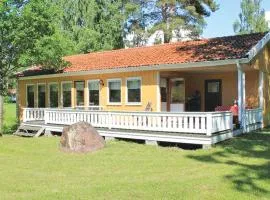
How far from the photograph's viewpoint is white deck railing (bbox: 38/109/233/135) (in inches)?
564

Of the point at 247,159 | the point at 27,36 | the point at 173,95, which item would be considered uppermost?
the point at 27,36

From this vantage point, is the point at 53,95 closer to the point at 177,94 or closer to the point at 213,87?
the point at 177,94

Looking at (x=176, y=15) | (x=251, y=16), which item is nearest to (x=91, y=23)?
(x=176, y=15)

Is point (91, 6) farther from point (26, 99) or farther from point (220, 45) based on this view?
point (220, 45)

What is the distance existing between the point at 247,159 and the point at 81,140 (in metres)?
5.73

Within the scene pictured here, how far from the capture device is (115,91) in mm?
21531

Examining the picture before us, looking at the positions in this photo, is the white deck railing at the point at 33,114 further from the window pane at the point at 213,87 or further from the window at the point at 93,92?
the window pane at the point at 213,87

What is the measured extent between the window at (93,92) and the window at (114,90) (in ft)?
3.20

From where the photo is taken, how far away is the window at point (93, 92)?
22438 mm

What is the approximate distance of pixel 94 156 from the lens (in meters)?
13.7

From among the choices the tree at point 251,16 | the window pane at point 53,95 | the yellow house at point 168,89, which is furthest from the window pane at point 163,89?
the tree at point 251,16

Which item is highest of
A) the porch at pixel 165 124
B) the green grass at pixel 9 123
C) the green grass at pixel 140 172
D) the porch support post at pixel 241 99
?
the porch support post at pixel 241 99

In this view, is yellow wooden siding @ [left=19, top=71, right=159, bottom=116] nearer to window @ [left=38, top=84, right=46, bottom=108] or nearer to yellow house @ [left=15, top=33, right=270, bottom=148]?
yellow house @ [left=15, top=33, right=270, bottom=148]

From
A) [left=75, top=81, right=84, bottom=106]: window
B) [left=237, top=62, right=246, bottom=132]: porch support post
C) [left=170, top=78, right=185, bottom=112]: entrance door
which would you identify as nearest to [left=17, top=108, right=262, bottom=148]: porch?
[left=237, top=62, right=246, bottom=132]: porch support post
